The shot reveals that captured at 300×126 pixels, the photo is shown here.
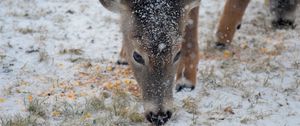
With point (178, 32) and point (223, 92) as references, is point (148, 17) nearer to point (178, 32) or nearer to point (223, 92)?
point (178, 32)

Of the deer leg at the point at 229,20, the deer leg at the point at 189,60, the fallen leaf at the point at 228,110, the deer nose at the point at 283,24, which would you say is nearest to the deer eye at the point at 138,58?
the deer leg at the point at 189,60

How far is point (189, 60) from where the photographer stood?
22.1 feet

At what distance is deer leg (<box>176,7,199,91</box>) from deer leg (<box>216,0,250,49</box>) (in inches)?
64.0

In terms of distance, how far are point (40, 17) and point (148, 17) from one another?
4.68 metres

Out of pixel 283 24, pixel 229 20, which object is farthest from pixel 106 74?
pixel 283 24

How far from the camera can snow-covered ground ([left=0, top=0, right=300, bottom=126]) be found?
5926 mm

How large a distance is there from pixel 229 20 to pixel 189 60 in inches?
68.9

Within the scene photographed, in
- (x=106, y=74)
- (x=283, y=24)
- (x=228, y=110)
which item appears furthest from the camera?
(x=283, y=24)

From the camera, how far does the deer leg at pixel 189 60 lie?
21.8ft

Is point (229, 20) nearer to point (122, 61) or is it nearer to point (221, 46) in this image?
point (221, 46)

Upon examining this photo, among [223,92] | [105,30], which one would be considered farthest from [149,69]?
[105,30]

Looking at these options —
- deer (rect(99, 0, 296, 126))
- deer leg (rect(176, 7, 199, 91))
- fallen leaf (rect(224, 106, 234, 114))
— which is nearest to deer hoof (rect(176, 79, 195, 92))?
deer leg (rect(176, 7, 199, 91))

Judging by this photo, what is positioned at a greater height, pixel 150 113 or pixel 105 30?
pixel 105 30

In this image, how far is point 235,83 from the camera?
6.96 metres
